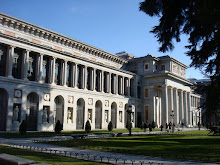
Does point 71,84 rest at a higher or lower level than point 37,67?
lower

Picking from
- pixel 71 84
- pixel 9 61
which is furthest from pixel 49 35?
pixel 9 61

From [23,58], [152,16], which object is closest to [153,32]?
[152,16]

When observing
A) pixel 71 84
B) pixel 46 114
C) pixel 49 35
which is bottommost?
pixel 46 114

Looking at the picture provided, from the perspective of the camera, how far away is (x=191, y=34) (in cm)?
1498

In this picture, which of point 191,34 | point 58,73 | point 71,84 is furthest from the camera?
point 71,84

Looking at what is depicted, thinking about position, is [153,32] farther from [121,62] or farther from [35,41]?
[121,62]

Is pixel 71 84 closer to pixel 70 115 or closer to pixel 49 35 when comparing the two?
pixel 70 115

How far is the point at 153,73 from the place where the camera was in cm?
5906

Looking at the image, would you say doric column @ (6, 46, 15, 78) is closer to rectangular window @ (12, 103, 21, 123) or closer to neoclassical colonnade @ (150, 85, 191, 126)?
rectangular window @ (12, 103, 21, 123)

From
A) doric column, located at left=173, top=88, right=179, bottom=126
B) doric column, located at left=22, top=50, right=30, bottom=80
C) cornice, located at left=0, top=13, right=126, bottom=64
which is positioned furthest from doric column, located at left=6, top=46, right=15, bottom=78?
doric column, located at left=173, top=88, right=179, bottom=126

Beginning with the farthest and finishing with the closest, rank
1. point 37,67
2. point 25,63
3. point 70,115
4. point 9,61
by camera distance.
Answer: point 70,115 → point 37,67 → point 25,63 → point 9,61

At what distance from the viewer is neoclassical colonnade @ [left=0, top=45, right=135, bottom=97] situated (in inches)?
1378

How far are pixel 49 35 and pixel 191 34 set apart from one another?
3178cm

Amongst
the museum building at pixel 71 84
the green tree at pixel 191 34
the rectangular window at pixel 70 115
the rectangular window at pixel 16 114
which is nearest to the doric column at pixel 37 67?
the museum building at pixel 71 84
